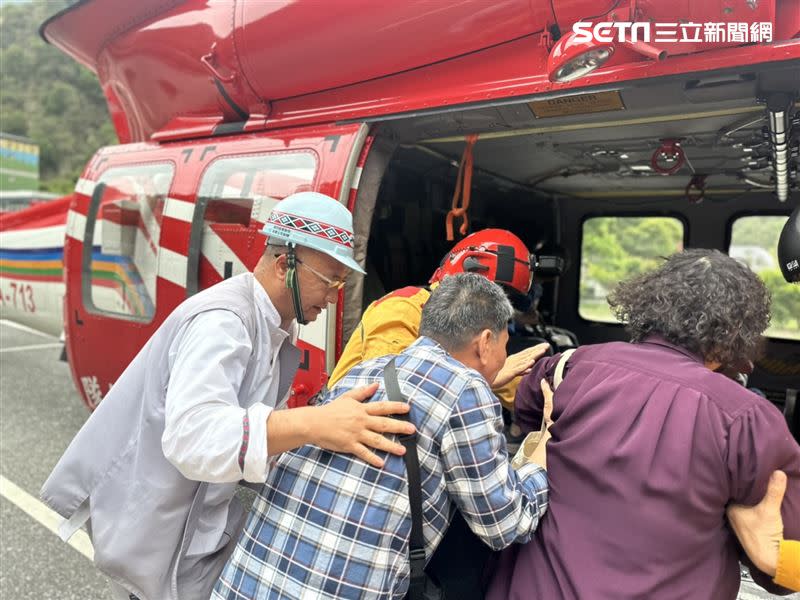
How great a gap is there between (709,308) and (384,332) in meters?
1.06

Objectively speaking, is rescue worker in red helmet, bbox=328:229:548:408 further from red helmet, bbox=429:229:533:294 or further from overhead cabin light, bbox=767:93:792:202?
overhead cabin light, bbox=767:93:792:202

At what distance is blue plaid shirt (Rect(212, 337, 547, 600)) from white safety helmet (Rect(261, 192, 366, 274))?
1.28ft

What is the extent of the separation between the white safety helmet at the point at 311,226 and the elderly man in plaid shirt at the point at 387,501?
367 millimetres

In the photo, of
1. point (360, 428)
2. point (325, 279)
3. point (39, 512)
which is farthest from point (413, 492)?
point (39, 512)

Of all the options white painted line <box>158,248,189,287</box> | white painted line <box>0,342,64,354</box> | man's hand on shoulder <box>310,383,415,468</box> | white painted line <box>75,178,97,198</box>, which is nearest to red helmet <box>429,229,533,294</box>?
man's hand on shoulder <box>310,383,415,468</box>

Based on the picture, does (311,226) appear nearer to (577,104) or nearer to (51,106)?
(577,104)

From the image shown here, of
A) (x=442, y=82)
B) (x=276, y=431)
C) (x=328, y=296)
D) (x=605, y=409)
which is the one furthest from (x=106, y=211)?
(x=605, y=409)

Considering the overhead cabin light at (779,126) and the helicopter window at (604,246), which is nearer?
the overhead cabin light at (779,126)

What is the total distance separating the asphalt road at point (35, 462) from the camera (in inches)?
115

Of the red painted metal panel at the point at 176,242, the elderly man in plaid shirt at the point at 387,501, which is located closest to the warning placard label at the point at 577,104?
the red painted metal panel at the point at 176,242

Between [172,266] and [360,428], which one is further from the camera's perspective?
[172,266]

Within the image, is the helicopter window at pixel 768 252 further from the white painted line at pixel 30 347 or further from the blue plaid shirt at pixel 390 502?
the white painted line at pixel 30 347

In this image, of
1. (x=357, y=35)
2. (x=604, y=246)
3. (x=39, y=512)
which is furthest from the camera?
(x=604, y=246)

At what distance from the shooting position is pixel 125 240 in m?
3.80
